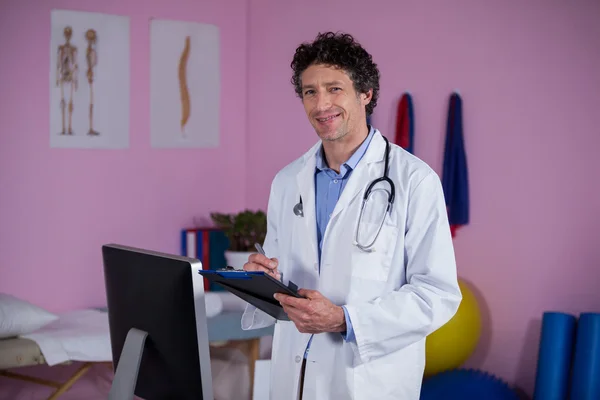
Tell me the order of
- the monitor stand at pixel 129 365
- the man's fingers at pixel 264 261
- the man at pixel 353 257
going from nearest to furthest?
the monitor stand at pixel 129 365 < the man at pixel 353 257 < the man's fingers at pixel 264 261

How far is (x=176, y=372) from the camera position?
60.6 inches

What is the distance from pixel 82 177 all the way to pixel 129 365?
2.34 meters

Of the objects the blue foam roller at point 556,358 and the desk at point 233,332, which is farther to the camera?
the desk at point 233,332

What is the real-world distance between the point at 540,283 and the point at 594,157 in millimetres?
574

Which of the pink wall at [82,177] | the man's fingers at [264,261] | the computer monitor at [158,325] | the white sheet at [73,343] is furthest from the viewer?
the pink wall at [82,177]

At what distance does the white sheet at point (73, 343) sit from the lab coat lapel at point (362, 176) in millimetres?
1455

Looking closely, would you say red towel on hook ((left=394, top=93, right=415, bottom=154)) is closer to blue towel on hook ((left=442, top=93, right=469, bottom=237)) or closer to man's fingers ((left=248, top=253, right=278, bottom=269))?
blue towel on hook ((left=442, top=93, right=469, bottom=237))

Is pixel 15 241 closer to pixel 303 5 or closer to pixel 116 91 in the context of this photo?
pixel 116 91

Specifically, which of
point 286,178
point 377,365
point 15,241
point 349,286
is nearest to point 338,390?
point 377,365

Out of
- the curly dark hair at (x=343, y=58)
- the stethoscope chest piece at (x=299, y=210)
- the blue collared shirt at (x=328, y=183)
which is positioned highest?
the curly dark hair at (x=343, y=58)

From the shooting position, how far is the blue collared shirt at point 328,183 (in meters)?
1.99

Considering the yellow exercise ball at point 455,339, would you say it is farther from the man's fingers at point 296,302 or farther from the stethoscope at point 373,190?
the man's fingers at point 296,302

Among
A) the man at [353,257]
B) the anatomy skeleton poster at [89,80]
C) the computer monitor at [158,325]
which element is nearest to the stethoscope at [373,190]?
the man at [353,257]

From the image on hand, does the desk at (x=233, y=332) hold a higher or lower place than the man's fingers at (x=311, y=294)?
lower
